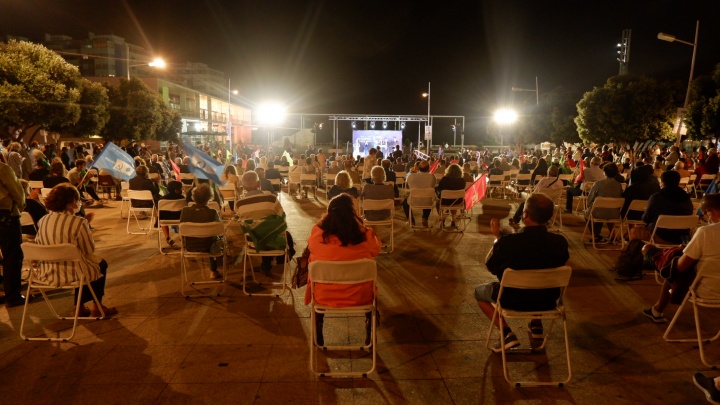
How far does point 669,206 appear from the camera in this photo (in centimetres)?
661

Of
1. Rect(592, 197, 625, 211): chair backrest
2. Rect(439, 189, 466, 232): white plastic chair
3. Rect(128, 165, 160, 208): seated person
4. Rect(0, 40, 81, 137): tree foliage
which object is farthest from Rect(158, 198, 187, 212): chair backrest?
Rect(0, 40, 81, 137): tree foliage

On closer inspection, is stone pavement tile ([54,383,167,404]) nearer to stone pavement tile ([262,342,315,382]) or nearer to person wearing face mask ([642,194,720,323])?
stone pavement tile ([262,342,315,382])

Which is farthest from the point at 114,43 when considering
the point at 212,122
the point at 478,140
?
the point at 478,140

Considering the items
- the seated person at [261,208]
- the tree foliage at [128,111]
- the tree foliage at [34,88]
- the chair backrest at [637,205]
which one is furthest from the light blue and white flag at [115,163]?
the tree foliage at [128,111]

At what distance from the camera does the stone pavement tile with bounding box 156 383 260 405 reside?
3.59m

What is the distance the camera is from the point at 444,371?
4070mm

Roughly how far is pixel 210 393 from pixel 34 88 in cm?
1931

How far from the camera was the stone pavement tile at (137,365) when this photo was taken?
3.91 meters

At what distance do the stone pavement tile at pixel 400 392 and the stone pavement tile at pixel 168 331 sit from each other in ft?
5.85

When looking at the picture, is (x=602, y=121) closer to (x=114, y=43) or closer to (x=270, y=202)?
(x=270, y=202)

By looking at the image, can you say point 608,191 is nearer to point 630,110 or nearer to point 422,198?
point 422,198

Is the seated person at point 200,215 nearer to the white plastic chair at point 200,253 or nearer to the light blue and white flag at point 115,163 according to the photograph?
the white plastic chair at point 200,253

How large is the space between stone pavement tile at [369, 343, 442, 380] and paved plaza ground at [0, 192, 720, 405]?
0.02 m

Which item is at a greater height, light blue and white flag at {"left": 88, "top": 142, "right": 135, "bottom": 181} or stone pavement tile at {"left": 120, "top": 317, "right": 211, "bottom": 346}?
light blue and white flag at {"left": 88, "top": 142, "right": 135, "bottom": 181}
